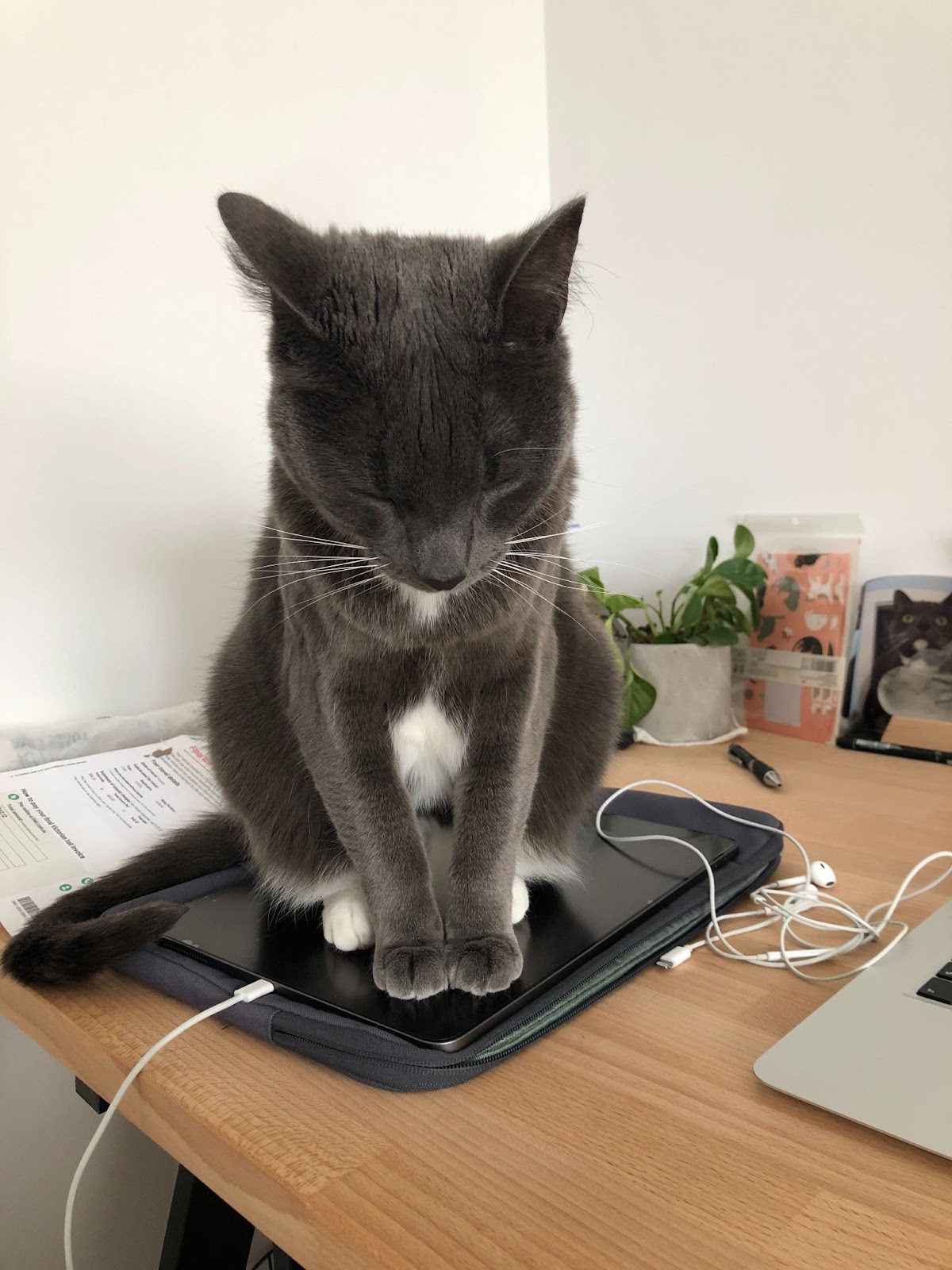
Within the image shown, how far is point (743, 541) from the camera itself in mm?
1320

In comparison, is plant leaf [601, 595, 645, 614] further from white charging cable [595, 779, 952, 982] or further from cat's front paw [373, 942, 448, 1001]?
Result: cat's front paw [373, 942, 448, 1001]

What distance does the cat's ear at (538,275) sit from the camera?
564 millimetres

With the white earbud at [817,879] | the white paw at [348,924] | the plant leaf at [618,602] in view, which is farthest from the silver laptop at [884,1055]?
the plant leaf at [618,602]

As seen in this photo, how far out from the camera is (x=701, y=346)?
1425mm

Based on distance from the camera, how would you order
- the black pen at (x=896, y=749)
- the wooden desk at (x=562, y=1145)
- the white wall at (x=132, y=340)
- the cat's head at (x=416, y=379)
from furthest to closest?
the black pen at (x=896, y=749), the white wall at (x=132, y=340), the cat's head at (x=416, y=379), the wooden desk at (x=562, y=1145)

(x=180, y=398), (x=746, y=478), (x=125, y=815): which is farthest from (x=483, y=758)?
(x=746, y=478)

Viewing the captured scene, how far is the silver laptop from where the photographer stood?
48cm

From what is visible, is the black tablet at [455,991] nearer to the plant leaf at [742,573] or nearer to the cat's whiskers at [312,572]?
the cat's whiskers at [312,572]

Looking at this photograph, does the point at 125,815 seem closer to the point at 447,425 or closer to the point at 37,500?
the point at 37,500

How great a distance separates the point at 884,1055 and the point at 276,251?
0.63 meters

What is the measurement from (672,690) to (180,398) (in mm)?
824

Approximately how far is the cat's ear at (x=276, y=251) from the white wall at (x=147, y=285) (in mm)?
599

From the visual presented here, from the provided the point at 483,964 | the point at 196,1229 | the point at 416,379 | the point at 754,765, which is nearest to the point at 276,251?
the point at 416,379

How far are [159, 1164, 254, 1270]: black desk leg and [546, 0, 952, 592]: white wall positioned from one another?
1.14m
